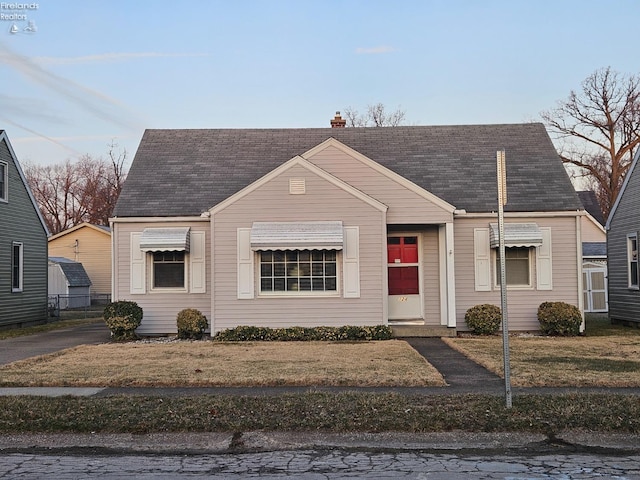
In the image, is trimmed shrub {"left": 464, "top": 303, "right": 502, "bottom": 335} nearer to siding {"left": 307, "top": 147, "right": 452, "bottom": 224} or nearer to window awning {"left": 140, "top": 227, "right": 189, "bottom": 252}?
siding {"left": 307, "top": 147, "right": 452, "bottom": 224}

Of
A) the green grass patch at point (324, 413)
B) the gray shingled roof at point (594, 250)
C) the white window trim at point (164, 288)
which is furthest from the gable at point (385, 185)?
the gray shingled roof at point (594, 250)

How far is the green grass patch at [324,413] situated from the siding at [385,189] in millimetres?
9252

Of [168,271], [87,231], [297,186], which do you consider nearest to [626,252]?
[297,186]

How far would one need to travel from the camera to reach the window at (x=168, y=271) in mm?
18812

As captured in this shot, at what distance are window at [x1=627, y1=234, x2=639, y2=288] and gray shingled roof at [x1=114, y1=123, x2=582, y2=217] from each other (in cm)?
336

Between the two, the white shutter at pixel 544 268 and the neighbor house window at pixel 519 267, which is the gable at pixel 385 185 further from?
the white shutter at pixel 544 268

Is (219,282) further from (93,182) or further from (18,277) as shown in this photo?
(93,182)

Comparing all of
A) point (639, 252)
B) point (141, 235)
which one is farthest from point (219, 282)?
point (639, 252)

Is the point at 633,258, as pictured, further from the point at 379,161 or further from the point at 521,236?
the point at 379,161

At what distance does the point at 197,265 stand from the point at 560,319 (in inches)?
389

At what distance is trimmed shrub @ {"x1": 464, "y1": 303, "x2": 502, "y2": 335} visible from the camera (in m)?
18.0

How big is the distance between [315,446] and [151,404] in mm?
2744

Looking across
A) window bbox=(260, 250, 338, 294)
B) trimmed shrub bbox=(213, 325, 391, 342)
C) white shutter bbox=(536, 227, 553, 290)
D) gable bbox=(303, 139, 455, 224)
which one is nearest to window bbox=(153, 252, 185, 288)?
trimmed shrub bbox=(213, 325, 391, 342)

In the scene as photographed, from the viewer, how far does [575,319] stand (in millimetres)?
17938
